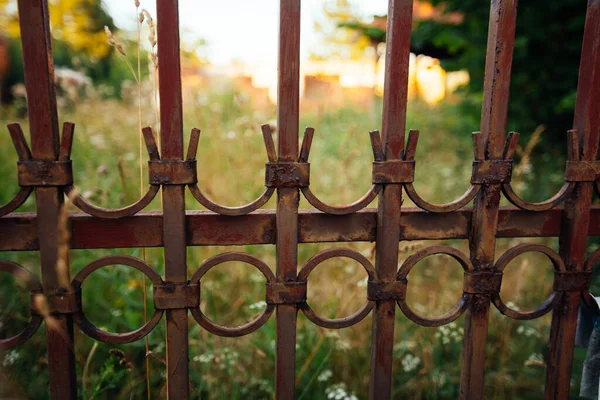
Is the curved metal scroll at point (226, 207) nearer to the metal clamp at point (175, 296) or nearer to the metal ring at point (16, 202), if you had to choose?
the metal clamp at point (175, 296)

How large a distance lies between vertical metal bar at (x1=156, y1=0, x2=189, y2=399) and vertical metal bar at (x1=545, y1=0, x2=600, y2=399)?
1.01 meters

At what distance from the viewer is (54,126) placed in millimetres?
1041

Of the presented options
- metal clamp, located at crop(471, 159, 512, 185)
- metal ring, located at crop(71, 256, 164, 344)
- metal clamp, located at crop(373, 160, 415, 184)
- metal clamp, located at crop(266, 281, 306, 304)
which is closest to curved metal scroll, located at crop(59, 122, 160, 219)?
metal ring, located at crop(71, 256, 164, 344)

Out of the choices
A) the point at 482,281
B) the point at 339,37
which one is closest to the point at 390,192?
the point at 482,281

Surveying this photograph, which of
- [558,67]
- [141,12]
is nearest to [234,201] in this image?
[141,12]

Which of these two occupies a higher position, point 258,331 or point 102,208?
point 102,208

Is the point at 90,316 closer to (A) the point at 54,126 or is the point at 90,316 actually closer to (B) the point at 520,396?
(A) the point at 54,126

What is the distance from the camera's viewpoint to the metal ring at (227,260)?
1.12 m

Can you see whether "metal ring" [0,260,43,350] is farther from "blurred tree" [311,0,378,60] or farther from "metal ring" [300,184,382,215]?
"blurred tree" [311,0,378,60]

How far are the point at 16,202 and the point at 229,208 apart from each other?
456 mm

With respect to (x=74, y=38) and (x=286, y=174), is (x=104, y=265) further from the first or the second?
(x=74, y=38)

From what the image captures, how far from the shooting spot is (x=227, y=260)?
44.5 inches

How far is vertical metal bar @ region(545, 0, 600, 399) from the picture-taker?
3.94 feet

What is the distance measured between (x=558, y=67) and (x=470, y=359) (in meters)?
2.54
